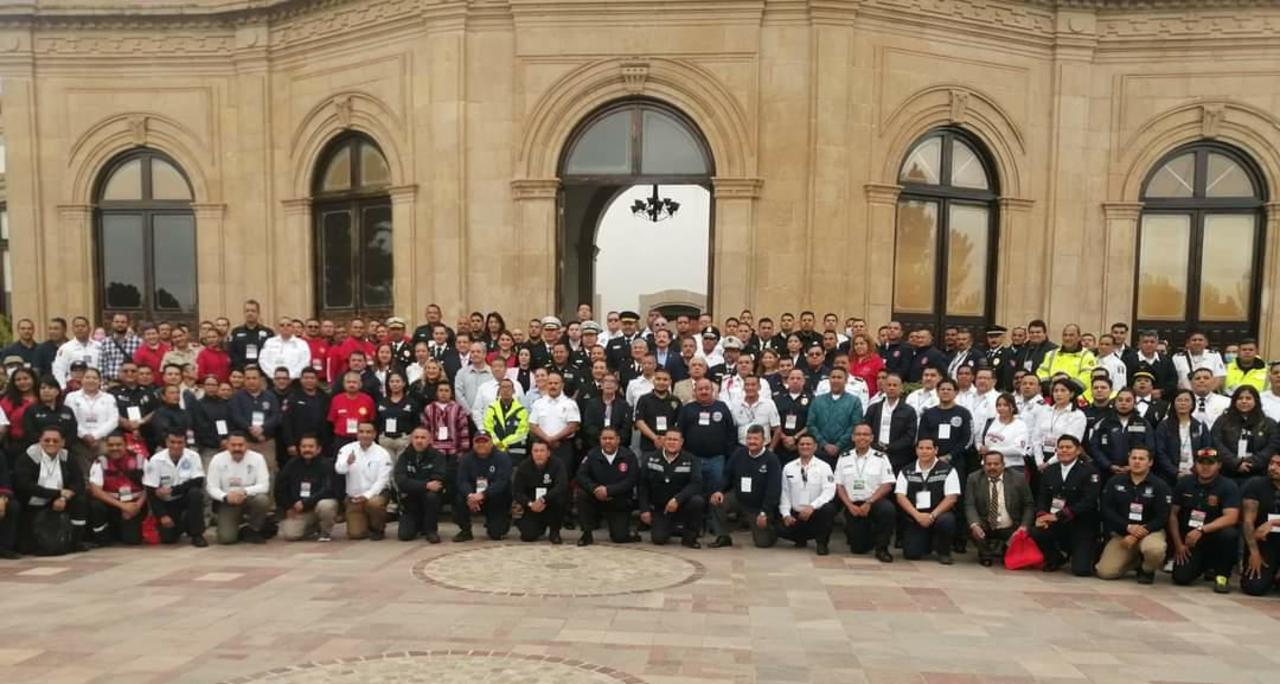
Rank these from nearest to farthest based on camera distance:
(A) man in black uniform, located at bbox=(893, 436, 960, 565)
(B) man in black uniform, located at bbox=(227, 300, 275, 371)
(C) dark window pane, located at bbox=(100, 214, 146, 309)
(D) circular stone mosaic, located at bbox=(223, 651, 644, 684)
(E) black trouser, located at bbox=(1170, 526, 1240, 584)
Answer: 1. (D) circular stone mosaic, located at bbox=(223, 651, 644, 684)
2. (E) black trouser, located at bbox=(1170, 526, 1240, 584)
3. (A) man in black uniform, located at bbox=(893, 436, 960, 565)
4. (B) man in black uniform, located at bbox=(227, 300, 275, 371)
5. (C) dark window pane, located at bbox=(100, 214, 146, 309)

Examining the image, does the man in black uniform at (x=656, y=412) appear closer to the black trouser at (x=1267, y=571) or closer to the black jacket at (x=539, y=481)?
the black jacket at (x=539, y=481)

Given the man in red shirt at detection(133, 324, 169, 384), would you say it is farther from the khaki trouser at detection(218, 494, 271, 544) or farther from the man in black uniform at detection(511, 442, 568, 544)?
the man in black uniform at detection(511, 442, 568, 544)

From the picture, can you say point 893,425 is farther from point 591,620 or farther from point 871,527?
point 591,620

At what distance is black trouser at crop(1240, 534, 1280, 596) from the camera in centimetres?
869

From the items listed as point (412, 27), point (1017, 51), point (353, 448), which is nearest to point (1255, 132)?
point (1017, 51)

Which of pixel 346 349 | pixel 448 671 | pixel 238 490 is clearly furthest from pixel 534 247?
pixel 448 671

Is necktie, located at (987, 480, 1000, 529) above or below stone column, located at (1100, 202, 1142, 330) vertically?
below

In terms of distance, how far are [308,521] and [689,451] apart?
13.9 ft

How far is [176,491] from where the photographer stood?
1023cm

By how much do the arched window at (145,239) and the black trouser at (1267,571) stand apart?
17.6 metres

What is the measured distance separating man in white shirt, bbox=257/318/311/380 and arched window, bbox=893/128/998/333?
9.21 m

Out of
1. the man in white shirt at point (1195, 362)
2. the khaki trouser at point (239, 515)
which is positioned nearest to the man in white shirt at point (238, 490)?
the khaki trouser at point (239, 515)

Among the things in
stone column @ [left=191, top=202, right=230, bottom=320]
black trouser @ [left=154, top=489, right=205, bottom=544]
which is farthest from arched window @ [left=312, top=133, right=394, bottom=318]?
black trouser @ [left=154, top=489, right=205, bottom=544]

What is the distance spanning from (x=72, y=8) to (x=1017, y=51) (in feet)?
56.4
